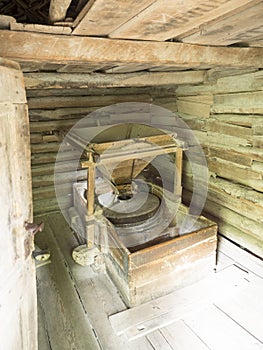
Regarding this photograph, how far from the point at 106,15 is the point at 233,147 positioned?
248 centimetres

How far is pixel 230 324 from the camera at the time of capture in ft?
7.77

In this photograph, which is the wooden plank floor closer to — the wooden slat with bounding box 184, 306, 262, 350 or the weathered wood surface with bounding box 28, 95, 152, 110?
the wooden slat with bounding box 184, 306, 262, 350

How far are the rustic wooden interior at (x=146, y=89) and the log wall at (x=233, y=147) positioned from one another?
0.04ft

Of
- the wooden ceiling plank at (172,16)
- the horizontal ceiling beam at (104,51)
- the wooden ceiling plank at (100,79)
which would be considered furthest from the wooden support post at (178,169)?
the wooden ceiling plank at (172,16)

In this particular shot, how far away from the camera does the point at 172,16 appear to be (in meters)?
1.21

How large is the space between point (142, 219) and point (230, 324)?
1227 millimetres

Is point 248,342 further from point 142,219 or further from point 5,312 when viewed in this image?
point 5,312

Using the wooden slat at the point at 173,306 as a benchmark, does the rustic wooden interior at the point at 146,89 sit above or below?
above

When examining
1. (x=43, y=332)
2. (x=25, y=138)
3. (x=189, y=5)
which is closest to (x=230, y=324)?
(x=43, y=332)

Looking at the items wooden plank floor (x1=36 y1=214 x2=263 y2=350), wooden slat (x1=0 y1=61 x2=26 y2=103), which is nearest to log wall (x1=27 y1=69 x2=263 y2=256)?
wooden plank floor (x1=36 y1=214 x2=263 y2=350)

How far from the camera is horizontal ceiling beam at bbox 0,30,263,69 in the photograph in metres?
1.44

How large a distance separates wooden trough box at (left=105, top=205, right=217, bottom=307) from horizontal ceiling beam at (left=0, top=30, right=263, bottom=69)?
154cm

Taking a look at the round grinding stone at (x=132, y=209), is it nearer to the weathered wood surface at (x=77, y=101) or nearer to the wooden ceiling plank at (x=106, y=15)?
the weathered wood surface at (x=77, y=101)

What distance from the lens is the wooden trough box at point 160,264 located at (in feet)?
8.07
